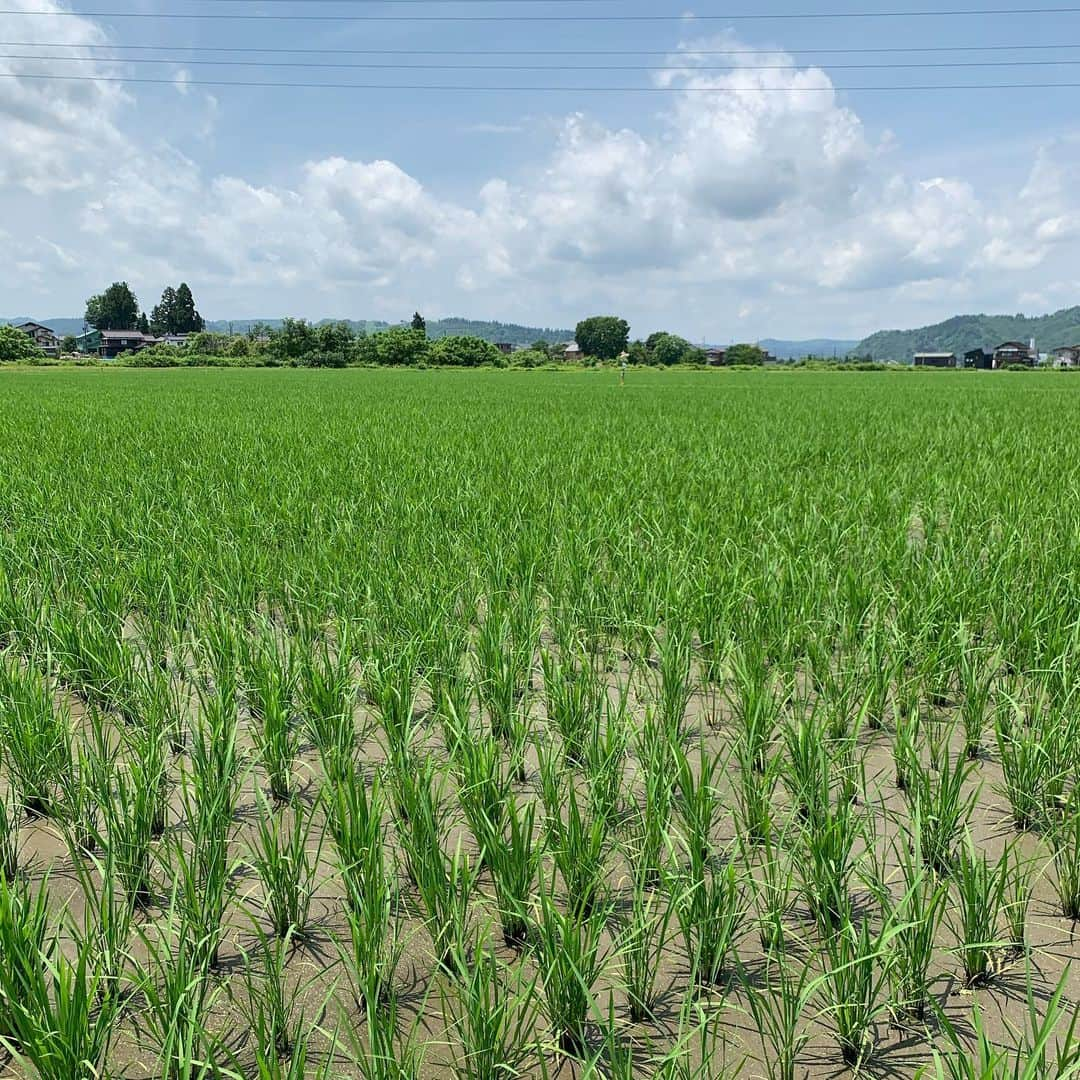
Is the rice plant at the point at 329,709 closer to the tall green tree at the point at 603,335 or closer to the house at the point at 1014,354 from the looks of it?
the house at the point at 1014,354

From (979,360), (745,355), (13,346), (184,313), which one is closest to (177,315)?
(184,313)

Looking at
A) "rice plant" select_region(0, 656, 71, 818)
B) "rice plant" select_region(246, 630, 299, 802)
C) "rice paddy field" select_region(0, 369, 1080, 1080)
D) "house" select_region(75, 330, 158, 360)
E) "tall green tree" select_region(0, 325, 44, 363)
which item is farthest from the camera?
"house" select_region(75, 330, 158, 360)

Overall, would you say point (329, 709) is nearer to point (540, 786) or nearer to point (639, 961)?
point (540, 786)

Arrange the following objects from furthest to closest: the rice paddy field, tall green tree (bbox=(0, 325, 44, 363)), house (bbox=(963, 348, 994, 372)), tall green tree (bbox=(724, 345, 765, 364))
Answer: tall green tree (bbox=(724, 345, 765, 364)) < house (bbox=(963, 348, 994, 372)) < tall green tree (bbox=(0, 325, 44, 363)) < the rice paddy field

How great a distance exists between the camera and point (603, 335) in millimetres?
136250

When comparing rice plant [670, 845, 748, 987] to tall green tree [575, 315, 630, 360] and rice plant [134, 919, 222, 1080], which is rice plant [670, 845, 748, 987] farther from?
tall green tree [575, 315, 630, 360]

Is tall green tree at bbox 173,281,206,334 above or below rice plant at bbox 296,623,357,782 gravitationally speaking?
above

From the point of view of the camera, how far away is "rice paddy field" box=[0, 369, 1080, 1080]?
1646 millimetres

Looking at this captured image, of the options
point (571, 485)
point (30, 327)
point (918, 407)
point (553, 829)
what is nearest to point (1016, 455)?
point (571, 485)

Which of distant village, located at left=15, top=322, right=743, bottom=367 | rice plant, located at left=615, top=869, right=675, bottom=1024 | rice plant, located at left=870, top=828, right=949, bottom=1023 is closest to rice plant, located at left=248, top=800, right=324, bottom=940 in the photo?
rice plant, located at left=615, top=869, right=675, bottom=1024

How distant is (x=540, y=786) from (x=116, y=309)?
131 meters

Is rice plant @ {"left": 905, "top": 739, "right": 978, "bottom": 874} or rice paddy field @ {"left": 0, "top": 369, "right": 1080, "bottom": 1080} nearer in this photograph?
rice paddy field @ {"left": 0, "top": 369, "right": 1080, "bottom": 1080}

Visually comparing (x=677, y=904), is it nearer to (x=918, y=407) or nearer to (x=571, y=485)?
(x=571, y=485)

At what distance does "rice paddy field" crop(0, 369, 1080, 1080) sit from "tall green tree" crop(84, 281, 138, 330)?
125m
